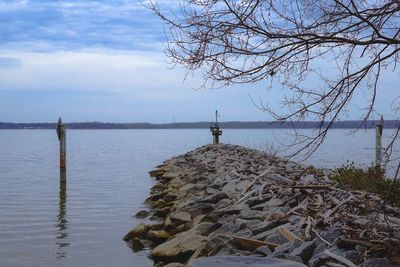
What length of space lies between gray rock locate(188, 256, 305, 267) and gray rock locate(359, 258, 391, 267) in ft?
1.86

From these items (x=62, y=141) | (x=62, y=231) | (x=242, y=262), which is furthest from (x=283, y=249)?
(x=62, y=141)

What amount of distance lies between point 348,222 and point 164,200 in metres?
9.09

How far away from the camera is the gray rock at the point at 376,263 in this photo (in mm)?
5125

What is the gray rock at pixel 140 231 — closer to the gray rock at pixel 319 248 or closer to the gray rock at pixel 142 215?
the gray rock at pixel 142 215

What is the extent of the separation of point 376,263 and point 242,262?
48.2 inches

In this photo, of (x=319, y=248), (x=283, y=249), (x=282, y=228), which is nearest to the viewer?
(x=319, y=248)

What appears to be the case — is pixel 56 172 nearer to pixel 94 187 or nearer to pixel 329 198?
pixel 94 187

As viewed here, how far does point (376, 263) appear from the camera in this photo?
16.9 feet

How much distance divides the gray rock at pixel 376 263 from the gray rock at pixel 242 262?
1.86 feet

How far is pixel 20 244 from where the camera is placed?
11.0 metres

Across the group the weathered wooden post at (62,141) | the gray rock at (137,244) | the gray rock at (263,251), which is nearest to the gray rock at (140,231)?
the gray rock at (137,244)

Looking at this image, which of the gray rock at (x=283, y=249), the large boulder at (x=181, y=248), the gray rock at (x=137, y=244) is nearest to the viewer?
the gray rock at (x=283, y=249)

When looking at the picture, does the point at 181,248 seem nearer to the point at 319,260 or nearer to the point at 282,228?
the point at 282,228

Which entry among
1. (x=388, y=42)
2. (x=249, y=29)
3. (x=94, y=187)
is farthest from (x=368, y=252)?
(x=94, y=187)
